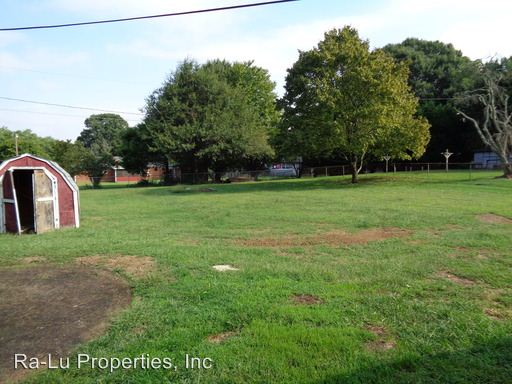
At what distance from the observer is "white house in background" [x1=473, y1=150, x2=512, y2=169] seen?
4528 centimetres

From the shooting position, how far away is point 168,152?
1481 inches

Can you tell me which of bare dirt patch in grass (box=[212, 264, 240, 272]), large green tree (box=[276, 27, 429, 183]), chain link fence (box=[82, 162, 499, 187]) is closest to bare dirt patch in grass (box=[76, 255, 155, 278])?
bare dirt patch in grass (box=[212, 264, 240, 272])

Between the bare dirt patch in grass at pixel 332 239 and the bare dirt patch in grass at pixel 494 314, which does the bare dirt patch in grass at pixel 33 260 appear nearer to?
the bare dirt patch in grass at pixel 332 239

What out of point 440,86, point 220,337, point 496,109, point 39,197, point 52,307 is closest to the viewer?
point 220,337

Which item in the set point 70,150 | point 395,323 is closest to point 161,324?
point 395,323

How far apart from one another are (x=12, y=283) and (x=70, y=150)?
43.8 m

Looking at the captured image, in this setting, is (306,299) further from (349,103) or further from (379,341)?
(349,103)

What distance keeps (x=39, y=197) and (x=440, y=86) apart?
56287 millimetres

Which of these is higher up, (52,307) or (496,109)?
(496,109)

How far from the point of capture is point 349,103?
26.0 m

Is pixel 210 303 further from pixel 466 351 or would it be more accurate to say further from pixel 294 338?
pixel 466 351

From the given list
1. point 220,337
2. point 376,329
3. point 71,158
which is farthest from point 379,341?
point 71,158

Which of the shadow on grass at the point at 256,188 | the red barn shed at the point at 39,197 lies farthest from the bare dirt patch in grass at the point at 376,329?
the shadow on grass at the point at 256,188

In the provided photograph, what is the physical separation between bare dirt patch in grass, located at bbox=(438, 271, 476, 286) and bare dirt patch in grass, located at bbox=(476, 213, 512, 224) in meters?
6.16
